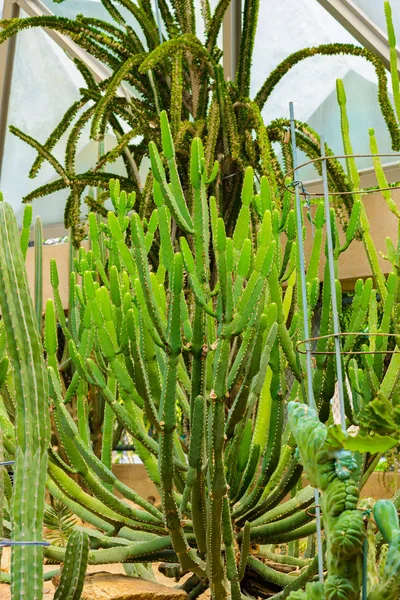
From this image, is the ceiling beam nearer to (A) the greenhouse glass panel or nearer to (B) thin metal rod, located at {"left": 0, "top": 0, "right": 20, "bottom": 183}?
(A) the greenhouse glass panel

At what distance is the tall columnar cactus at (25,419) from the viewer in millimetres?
1487

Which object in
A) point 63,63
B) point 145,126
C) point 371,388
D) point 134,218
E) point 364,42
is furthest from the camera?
point 63,63

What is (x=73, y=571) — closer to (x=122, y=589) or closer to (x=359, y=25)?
(x=122, y=589)

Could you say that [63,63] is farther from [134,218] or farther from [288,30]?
[134,218]

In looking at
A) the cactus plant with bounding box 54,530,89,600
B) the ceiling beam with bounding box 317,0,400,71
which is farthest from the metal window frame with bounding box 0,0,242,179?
the cactus plant with bounding box 54,530,89,600

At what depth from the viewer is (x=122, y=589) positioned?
75.1 inches

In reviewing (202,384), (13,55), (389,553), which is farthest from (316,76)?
(389,553)

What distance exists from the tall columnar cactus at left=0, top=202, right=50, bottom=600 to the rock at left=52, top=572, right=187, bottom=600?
0.37 meters

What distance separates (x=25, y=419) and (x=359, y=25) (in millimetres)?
3417

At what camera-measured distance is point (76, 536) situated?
163cm

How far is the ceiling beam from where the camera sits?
163 inches

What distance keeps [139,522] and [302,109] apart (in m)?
3.29

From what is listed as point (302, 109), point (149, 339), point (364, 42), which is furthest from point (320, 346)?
point (302, 109)

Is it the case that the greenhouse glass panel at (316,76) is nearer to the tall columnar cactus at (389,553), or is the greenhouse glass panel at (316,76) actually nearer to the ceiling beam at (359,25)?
the ceiling beam at (359,25)
